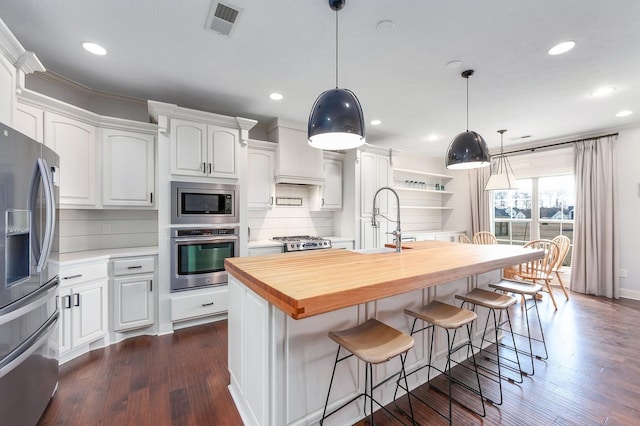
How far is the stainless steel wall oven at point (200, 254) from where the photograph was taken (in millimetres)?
3031

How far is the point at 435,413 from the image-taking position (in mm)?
1819

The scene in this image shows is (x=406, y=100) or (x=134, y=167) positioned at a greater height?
(x=406, y=100)

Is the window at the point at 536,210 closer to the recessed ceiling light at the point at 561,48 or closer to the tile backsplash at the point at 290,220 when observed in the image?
the recessed ceiling light at the point at 561,48

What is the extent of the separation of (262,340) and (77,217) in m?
2.77

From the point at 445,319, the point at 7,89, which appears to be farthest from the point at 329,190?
the point at 7,89

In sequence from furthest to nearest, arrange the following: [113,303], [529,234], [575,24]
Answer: [529,234], [113,303], [575,24]

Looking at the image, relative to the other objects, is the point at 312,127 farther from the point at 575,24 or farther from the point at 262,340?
the point at 575,24

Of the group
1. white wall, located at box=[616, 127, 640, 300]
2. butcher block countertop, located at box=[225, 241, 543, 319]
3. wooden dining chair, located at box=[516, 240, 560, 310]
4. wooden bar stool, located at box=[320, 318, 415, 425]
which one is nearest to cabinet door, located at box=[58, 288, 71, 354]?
butcher block countertop, located at box=[225, 241, 543, 319]

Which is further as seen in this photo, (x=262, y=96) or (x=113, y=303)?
(x=262, y=96)

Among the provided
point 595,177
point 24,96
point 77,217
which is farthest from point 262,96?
point 595,177

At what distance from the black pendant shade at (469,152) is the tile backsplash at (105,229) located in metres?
3.44

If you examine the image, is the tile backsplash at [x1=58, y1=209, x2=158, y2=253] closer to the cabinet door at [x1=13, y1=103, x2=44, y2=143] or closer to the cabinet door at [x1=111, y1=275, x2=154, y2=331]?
the cabinet door at [x1=111, y1=275, x2=154, y2=331]

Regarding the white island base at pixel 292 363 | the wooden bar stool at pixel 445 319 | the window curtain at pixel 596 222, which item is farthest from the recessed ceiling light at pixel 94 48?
the window curtain at pixel 596 222

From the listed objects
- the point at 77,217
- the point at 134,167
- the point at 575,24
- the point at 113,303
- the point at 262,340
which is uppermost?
the point at 575,24
